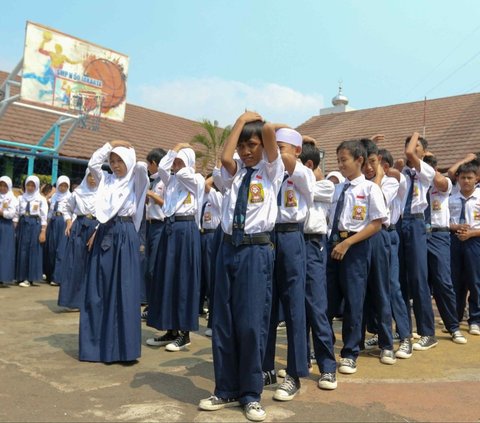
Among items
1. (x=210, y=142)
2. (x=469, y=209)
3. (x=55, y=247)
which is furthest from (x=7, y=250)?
(x=210, y=142)

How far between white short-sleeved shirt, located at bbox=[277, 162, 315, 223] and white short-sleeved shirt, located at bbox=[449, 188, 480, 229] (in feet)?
11.5

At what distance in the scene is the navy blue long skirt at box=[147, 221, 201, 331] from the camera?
17.5ft

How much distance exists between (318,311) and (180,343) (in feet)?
5.42

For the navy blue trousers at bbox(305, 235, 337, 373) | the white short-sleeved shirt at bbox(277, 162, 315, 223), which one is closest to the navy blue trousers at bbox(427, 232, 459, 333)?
the navy blue trousers at bbox(305, 235, 337, 373)

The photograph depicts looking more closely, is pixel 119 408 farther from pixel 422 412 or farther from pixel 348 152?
pixel 348 152

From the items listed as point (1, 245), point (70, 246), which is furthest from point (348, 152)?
point (1, 245)

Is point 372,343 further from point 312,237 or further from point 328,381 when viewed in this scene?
point 312,237

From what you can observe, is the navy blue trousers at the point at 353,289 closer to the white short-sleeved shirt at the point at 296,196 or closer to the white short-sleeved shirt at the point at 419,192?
the white short-sleeved shirt at the point at 296,196

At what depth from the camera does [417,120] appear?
18562 millimetres

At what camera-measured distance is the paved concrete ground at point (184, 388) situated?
11.3ft

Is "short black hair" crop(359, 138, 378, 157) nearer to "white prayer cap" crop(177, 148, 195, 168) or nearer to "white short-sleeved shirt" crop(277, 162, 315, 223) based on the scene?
"white short-sleeved shirt" crop(277, 162, 315, 223)

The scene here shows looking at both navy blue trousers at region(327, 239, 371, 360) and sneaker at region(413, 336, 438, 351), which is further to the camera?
sneaker at region(413, 336, 438, 351)

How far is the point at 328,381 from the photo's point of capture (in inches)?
160

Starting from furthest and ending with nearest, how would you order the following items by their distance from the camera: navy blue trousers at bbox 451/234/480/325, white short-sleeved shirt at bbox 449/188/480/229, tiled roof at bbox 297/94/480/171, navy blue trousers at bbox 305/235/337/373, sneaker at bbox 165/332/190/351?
1. tiled roof at bbox 297/94/480/171
2. white short-sleeved shirt at bbox 449/188/480/229
3. navy blue trousers at bbox 451/234/480/325
4. sneaker at bbox 165/332/190/351
5. navy blue trousers at bbox 305/235/337/373
